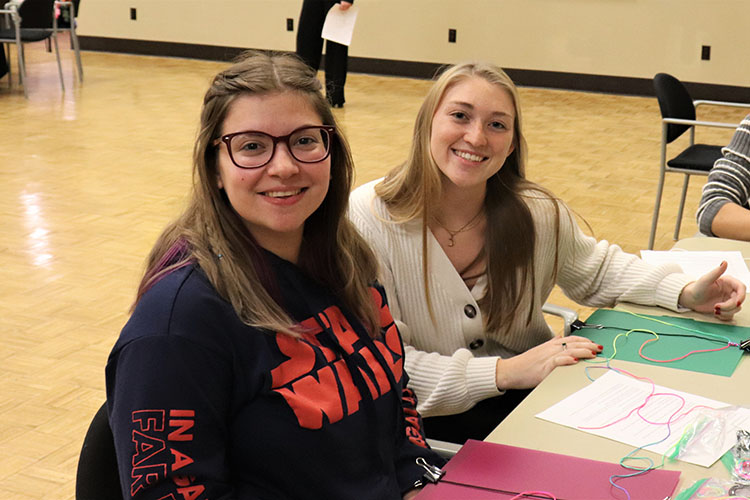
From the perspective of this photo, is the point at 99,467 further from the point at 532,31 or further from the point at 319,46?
the point at 532,31

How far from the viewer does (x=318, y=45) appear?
28.4 ft

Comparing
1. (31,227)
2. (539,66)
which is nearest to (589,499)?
(31,227)

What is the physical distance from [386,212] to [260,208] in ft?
2.58

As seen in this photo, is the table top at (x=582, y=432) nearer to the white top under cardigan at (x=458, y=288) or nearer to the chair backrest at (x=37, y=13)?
the white top under cardigan at (x=458, y=288)

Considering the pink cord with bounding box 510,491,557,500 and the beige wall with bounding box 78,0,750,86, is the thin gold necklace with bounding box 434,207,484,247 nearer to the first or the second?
the pink cord with bounding box 510,491,557,500

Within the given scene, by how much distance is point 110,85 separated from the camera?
958cm

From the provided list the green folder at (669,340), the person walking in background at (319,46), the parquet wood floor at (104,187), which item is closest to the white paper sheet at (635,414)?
the green folder at (669,340)

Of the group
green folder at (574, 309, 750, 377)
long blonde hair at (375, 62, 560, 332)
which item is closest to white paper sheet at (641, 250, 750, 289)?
green folder at (574, 309, 750, 377)

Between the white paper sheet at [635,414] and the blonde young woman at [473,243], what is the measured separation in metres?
0.41

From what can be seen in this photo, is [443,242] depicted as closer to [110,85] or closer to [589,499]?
[589,499]

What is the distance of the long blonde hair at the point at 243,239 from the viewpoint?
1328 millimetres

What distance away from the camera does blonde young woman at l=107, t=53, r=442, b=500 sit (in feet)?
3.98

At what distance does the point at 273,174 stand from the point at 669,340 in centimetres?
105

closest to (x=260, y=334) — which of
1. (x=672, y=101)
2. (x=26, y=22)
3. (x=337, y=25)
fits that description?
(x=672, y=101)
